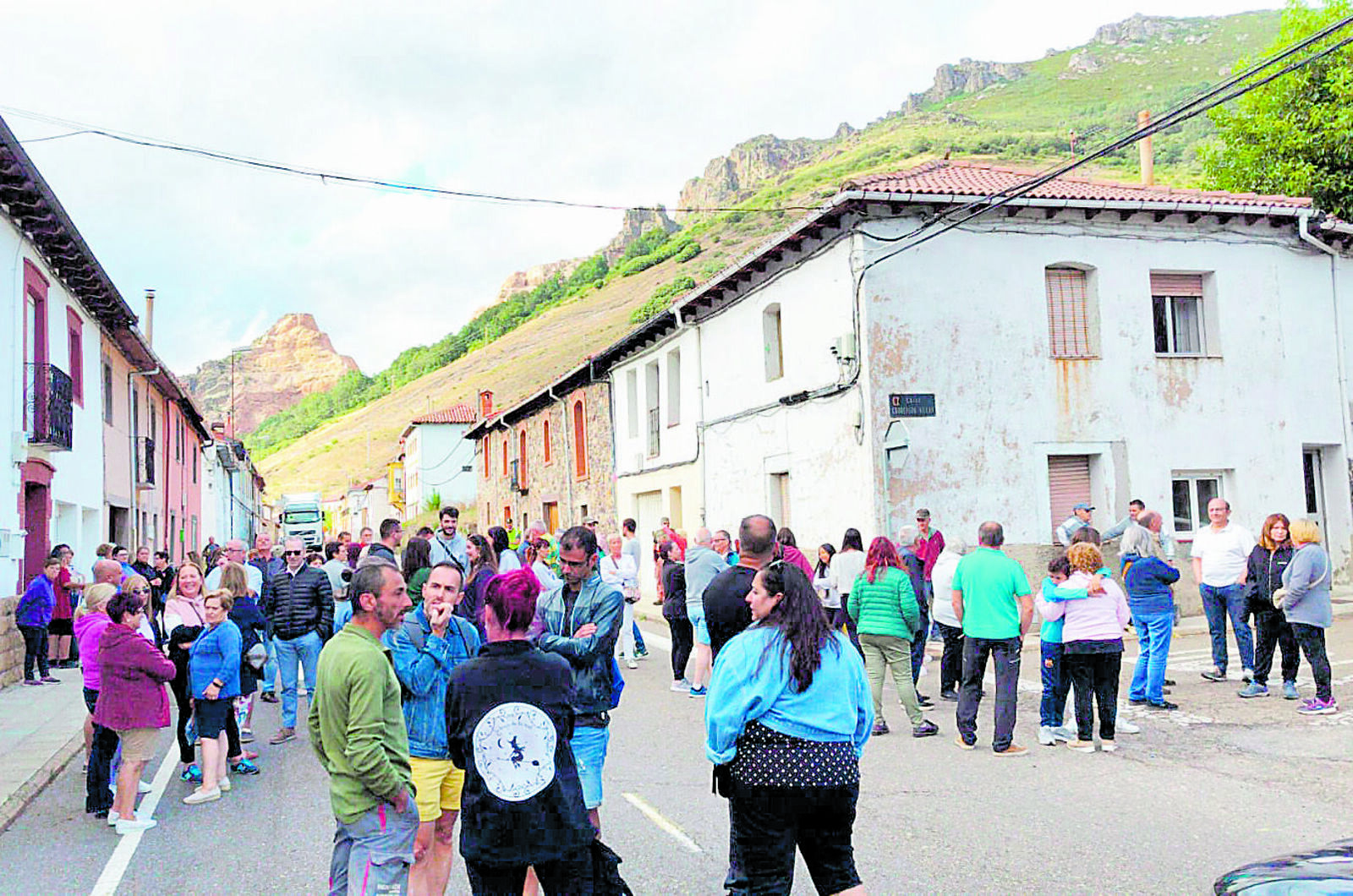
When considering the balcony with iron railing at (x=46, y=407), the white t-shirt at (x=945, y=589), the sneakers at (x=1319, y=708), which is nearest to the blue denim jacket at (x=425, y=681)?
the white t-shirt at (x=945, y=589)

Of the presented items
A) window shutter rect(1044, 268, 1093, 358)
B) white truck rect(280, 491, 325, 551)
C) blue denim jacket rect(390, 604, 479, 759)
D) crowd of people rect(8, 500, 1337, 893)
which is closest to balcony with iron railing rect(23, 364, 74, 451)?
crowd of people rect(8, 500, 1337, 893)

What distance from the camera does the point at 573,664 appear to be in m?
5.17

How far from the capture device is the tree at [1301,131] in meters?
25.4

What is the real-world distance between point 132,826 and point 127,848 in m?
0.37

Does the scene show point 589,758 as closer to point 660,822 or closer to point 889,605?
point 660,822

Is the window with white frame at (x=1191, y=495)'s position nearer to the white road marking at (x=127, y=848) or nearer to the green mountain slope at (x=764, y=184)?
the white road marking at (x=127, y=848)

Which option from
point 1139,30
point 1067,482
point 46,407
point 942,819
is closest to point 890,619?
point 942,819

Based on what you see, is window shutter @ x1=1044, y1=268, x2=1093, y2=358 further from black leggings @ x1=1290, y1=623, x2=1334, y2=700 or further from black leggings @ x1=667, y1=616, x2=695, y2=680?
black leggings @ x1=667, y1=616, x2=695, y2=680

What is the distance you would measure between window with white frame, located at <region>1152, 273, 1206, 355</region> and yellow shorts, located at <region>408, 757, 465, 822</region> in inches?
623

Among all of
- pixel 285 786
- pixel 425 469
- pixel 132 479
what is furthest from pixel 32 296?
pixel 425 469

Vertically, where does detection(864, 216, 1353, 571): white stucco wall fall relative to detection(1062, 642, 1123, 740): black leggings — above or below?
above

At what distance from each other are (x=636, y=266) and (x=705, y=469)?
109963 millimetres

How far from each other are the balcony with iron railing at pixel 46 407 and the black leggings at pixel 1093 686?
13.9 m

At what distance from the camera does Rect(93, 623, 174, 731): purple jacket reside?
7148mm
